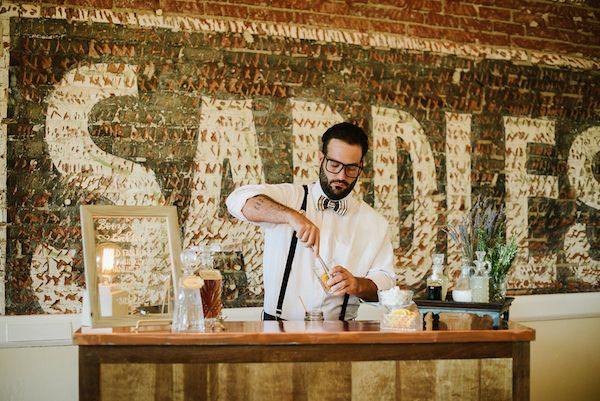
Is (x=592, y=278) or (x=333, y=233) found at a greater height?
(x=333, y=233)

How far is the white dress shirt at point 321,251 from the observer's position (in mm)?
2996

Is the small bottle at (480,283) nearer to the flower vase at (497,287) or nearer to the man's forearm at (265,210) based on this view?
the flower vase at (497,287)

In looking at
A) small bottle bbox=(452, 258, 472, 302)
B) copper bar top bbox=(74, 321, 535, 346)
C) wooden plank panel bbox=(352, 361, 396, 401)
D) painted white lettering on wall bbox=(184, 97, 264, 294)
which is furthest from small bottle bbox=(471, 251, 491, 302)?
painted white lettering on wall bbox=(184, 97, 264, 294)

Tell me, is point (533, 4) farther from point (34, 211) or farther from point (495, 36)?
point (34, 211)

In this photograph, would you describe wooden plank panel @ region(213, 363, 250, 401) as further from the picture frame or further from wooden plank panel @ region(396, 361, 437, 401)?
wooden plank panel @ region(396, 361, 437, 401)

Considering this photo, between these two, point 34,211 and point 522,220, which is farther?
point 522,220

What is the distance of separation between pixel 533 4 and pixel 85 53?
119 inches

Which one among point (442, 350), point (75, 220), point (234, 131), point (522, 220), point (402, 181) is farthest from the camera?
point (522, 220)

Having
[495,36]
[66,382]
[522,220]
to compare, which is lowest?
[66,382]

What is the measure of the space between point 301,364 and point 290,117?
6.38ft

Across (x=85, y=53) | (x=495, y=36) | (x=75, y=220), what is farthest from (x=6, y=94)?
(x=495, y=36)

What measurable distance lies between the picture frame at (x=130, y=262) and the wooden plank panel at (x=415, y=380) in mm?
882

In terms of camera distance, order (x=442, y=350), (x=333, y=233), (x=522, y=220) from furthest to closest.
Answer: (x=522, y=220) → (x=333, y=233) → (x=442, y=350)

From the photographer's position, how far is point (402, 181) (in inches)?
157
